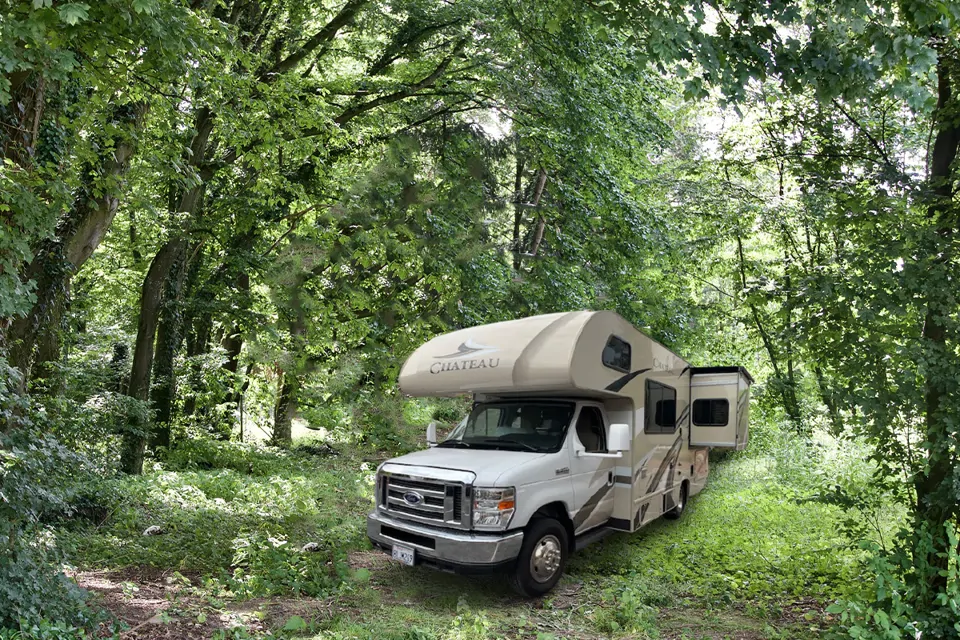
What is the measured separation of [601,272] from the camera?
14.5 metres

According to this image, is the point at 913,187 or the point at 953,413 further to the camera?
the point at 913,187

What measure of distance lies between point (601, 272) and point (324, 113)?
270 inches

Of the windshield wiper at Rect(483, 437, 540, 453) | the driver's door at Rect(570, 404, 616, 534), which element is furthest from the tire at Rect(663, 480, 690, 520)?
the windshield wiper at Rect(483, 437, 540, 453)

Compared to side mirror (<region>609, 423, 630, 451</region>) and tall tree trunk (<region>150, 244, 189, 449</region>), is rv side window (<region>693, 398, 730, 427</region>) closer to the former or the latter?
side mirror (<region>609, 423, 630, 451</region>)

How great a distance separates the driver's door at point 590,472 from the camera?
739 cm

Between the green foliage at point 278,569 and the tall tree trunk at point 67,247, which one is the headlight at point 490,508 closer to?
the green foliage at point 278,569

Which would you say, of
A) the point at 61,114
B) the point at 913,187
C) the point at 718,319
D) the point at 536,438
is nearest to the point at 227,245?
the point at 61,114

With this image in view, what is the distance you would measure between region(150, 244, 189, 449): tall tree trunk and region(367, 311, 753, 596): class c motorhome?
822cm

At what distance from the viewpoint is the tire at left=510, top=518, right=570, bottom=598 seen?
6.59m

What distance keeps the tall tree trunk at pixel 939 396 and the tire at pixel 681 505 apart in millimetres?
4873

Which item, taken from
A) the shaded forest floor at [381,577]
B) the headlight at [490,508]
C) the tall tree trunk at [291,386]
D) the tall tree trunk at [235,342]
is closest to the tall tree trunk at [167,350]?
the tall tree trunk at [235,342]

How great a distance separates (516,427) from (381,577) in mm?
2309

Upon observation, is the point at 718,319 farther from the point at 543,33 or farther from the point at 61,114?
the point at 61,114

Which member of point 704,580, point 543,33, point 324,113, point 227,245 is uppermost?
point 543,33
